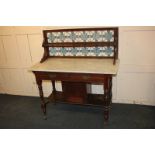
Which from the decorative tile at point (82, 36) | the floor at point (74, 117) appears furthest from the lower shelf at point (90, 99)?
the decorative tile at point (82, 36)

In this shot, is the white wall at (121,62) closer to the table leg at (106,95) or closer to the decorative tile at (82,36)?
the decorative tile at (82,36)

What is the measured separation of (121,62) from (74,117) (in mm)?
1128

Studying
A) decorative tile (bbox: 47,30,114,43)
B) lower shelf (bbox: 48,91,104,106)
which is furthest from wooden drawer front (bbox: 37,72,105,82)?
decorative tile (bbox: 47,30,114,43)

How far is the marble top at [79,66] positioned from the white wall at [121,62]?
1.27 feet

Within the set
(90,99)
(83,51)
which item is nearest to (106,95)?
(90,99)

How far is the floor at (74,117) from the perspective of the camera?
2.47 meters

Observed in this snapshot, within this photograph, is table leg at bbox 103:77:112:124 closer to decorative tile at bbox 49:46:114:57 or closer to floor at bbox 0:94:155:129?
floor at bbox 0:94:155:129

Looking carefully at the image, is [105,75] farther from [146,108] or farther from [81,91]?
[146,108]

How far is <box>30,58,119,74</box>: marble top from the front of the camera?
7.01 ft

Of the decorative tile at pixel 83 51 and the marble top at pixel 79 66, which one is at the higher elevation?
the decorative tile at pixel 83 51

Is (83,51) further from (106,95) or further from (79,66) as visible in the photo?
(106,95)

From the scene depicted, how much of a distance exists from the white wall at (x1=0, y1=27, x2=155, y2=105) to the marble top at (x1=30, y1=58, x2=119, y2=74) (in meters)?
0.39

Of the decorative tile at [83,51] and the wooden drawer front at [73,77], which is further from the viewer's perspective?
the decorative tile at [83,51]

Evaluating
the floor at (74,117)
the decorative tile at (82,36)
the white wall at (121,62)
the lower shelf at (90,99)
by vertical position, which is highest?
the decorative tile at (82,36)
